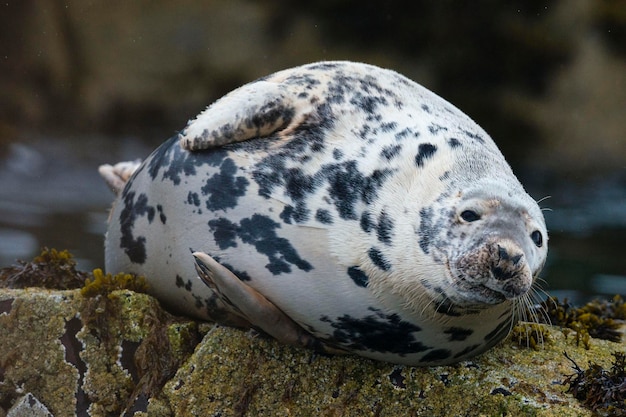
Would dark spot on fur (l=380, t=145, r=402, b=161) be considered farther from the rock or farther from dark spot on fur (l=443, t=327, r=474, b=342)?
the rock

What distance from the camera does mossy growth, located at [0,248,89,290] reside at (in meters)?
4.75

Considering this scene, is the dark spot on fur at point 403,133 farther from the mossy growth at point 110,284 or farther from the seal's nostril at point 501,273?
the mossy growth at point 110,284

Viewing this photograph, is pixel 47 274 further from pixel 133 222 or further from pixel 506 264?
pixel 506 264

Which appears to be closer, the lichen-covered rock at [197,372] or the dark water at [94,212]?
the lichen-covered rock at [197,372]

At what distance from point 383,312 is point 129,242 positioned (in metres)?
1.54

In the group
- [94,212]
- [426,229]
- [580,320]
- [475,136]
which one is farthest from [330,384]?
[94,212]

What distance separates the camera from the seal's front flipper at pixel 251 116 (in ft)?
13.7

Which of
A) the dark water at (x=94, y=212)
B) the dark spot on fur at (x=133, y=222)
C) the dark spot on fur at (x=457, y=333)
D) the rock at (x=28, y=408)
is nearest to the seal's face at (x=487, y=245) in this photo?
the dark spot on fur at (x=457, y=333)

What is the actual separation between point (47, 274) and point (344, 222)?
187 cm

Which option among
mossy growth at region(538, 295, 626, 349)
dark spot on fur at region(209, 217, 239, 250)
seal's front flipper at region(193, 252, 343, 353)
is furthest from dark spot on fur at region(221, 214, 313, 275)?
mossy growth at region(538, 295, 626, 349)

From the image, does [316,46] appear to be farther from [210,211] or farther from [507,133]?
[210,211]

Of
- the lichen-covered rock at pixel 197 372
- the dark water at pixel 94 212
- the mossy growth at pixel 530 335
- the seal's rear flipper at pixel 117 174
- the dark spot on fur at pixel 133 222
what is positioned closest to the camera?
the lichen-covered rock at pixel 197 372

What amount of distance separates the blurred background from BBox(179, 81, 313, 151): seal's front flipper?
658 centimetres

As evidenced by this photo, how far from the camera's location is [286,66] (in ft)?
37.8
